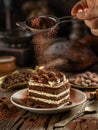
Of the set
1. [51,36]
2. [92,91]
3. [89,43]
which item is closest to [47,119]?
[92,91]

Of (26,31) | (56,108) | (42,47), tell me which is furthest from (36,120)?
(26,31)

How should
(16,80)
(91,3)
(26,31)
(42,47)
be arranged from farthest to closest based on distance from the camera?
(26,31), (42,47), (16,80), (91,3)

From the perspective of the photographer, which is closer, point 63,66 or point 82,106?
point 82,106

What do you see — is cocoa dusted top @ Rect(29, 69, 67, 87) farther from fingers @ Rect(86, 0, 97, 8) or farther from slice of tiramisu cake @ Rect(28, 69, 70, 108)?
fingers @ Rect(86, 0, 97, 8)

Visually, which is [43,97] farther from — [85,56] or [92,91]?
[85,56]

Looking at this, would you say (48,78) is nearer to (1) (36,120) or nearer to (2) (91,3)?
(1) (36,120)

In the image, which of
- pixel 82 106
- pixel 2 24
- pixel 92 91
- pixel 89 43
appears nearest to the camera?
pixel 82 106

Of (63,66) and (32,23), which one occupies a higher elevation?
(32,23)

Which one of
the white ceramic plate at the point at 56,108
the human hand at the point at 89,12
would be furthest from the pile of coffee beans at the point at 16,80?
the human hand at the point at 89,12
